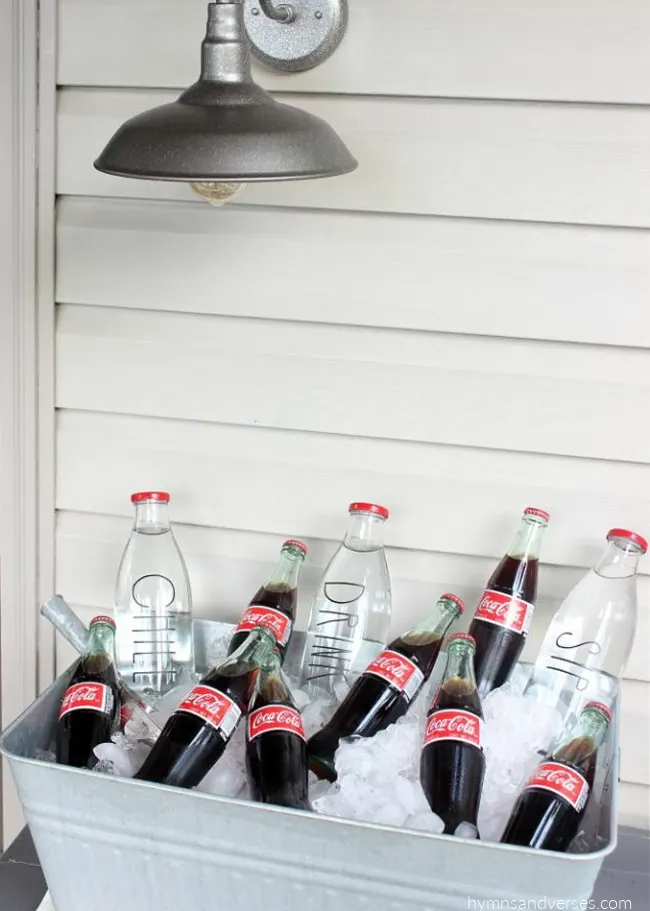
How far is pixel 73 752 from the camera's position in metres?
0.92

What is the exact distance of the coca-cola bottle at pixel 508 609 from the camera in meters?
1.03

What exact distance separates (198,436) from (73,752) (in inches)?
16.3

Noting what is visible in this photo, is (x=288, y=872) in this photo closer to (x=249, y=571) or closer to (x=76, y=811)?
(x=76, y=811)

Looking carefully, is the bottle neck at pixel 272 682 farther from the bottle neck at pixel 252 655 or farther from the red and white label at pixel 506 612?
the red and white label at pixel 506 612

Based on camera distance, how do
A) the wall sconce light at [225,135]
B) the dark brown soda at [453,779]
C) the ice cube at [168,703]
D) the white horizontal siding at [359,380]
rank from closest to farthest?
1. the wall sconce light at [225,135]
2. the dark brown soda at [453,779]
3. the ice cube at [168,703]
4. the white horizontal siding at [359,380]

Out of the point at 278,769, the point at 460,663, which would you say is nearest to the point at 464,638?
the point at 460,663

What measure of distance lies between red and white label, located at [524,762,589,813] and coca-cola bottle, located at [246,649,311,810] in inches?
8.5

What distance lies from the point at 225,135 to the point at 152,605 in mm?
586

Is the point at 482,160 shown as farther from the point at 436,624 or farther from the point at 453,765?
the point at 453,765

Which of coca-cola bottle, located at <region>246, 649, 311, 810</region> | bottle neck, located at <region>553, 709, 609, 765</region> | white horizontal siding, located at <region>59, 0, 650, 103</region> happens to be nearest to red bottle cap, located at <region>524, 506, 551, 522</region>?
bottle neck, located at <region>553, 709, 609, 765</region>

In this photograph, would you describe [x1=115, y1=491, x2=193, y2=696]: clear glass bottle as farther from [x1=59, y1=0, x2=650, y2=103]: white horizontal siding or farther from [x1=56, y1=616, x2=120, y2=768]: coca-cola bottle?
[x1=59, y1=0, x2=650, y2=103]: white horizontal siding

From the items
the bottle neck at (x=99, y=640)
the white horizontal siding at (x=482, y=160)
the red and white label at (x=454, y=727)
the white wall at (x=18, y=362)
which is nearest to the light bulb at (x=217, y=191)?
the white horizontal siding at (x=482, y=160)

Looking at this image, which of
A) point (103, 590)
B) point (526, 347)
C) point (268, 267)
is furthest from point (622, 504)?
point (103, 590)

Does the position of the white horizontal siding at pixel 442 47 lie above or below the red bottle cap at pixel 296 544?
above
